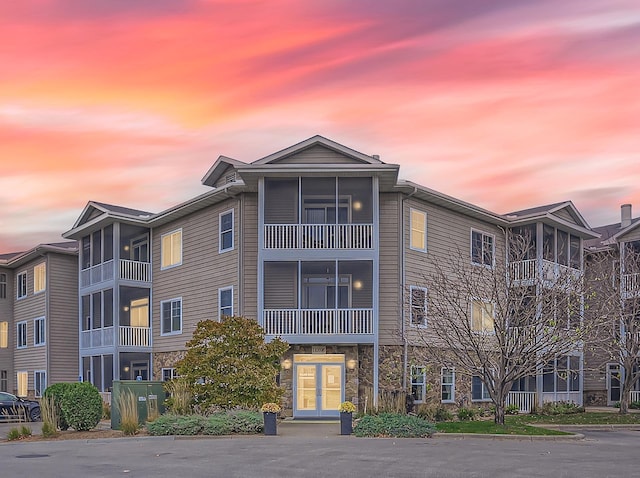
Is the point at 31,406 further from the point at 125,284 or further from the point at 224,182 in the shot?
the point at 224,182

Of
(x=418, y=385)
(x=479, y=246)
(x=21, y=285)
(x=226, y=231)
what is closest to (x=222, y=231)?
(x=226, y=231)

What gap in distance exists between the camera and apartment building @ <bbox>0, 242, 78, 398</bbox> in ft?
155

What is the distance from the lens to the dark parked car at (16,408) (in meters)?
33.2

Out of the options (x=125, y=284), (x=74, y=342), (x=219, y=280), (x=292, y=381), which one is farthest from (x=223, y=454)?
(x=74, y=342)

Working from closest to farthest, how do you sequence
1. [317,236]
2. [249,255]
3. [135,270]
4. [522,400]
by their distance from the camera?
[317,236]
[249,255]
[522,400]
[135,270]

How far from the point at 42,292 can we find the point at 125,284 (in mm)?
11987

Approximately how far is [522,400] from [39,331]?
28401 millimetres

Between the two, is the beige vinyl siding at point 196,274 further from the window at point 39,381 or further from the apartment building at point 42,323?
the window at point 39,381

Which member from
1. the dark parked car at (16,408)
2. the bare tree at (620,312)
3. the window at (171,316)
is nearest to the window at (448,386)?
the bare tree at (620,312)

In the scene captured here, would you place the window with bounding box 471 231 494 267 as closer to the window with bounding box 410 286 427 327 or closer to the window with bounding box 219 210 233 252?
the window with bounding box 410 286 427 327

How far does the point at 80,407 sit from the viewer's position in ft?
82.5

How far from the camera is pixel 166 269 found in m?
38.9

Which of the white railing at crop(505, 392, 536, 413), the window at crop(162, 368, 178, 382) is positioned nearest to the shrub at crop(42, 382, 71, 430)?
the window at crop(162, 368, 178, 382)

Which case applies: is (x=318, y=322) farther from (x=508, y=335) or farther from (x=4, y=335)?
(x=4, y=335)
